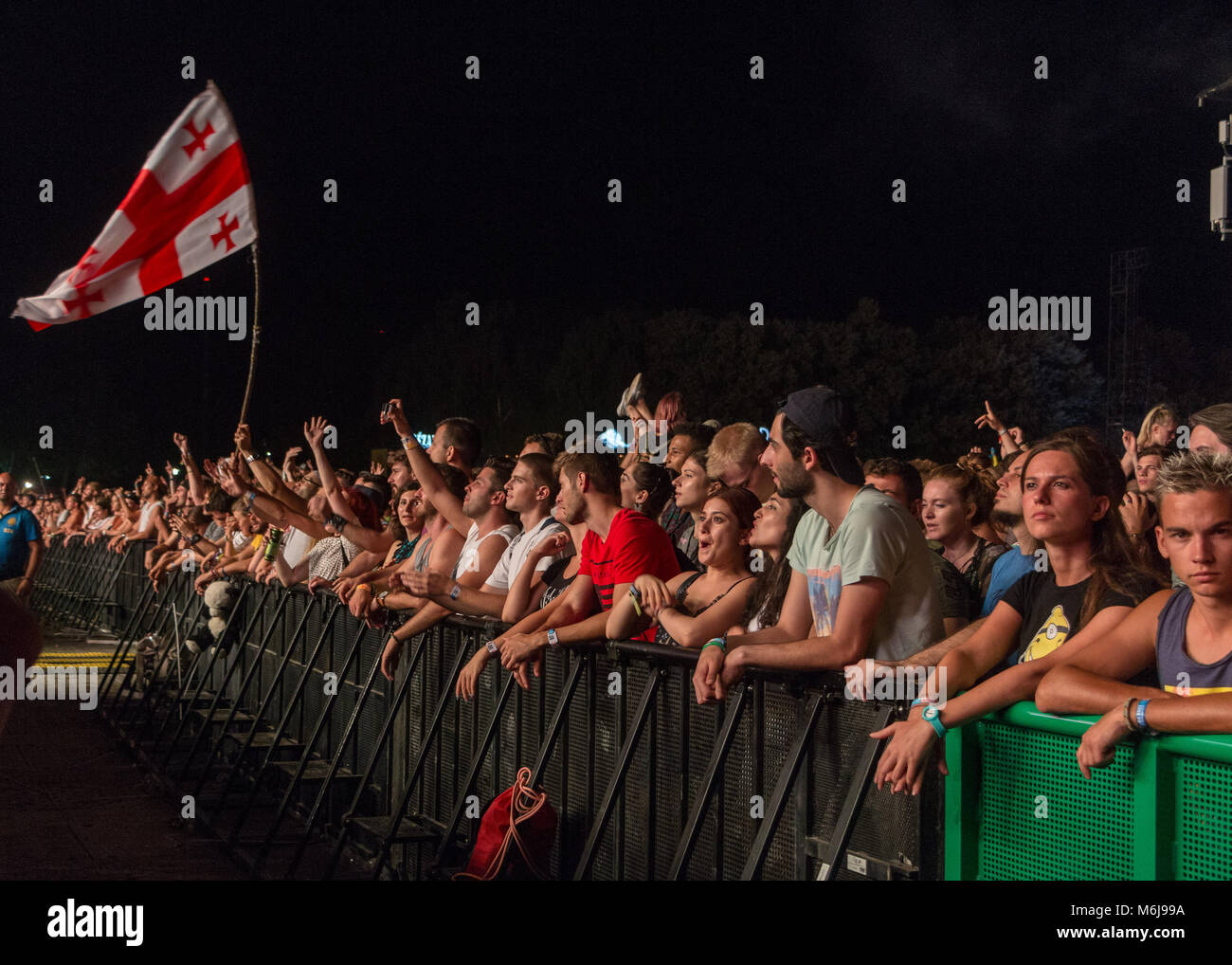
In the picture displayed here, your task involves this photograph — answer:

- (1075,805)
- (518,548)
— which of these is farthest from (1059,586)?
(518,548)

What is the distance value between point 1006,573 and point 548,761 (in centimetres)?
206

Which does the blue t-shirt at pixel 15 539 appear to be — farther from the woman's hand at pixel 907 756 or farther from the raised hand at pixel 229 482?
the woman's hand at pixel 907 756

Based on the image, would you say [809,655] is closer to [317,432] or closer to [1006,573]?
[1006,573]

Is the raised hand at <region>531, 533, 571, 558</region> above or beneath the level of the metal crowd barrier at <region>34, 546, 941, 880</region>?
above

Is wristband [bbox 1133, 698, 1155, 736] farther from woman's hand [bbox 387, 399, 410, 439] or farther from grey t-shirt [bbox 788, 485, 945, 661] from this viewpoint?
woman's hand [bbox 387, 399, 410, 439]

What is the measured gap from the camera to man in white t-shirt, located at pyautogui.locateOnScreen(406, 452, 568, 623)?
729 cm

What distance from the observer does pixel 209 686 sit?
12.8m

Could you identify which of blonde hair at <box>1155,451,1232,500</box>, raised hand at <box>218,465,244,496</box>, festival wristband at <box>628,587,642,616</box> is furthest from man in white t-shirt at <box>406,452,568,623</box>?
raised hand at <box>218,465,244,496</box>

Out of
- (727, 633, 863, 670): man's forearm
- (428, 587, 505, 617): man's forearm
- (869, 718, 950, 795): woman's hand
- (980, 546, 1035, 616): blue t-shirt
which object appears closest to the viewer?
(869, 718, 950, 795): woman's hand

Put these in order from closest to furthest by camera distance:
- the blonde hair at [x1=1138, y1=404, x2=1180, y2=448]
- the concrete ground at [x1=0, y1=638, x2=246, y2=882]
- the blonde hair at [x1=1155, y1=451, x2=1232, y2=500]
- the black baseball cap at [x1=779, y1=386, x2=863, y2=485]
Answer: the blonde hair at [x1=1155, y1=451, x2=1232, y2=500] → the black baseball cap at [x1=779, y1=386, x2=863, y2=485] → the blonde hair at [x1=1138, y1=404, x2=1180, y2=448] → the concrete ground at [x1=0, y1=638, x2=246, y2=882]

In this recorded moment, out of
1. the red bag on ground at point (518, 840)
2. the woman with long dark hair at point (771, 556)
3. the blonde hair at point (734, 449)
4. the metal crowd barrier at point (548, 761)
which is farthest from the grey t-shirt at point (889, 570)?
the blonde hair at point (734, 449)

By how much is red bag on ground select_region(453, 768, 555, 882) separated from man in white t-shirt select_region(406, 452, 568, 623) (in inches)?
52.3

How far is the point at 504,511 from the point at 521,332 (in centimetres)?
6082

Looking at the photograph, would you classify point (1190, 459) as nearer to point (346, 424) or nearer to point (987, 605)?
point (987, 605)
